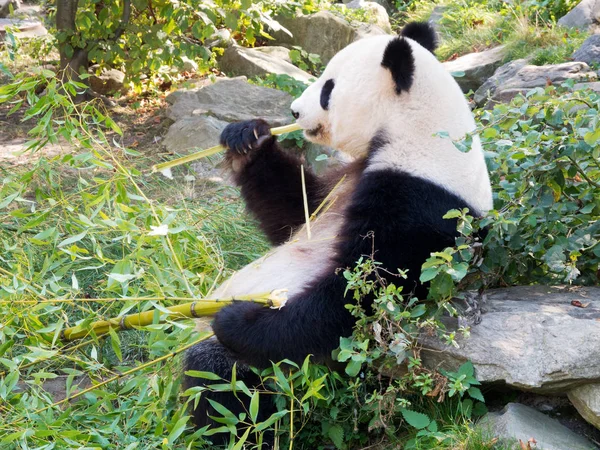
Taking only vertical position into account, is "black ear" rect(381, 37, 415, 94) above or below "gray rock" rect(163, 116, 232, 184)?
above

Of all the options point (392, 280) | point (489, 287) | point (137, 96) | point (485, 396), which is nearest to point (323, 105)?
point (392, 280)

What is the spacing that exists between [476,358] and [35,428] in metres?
1.70

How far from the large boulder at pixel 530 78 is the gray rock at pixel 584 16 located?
1.80 metres

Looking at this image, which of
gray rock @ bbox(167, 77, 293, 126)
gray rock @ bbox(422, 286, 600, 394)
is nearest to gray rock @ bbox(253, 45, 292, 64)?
gray rock @ bbox(167, 77, 293, 126)

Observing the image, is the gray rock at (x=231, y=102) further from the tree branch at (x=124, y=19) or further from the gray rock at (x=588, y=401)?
the gray rock at (x=588, y=401)

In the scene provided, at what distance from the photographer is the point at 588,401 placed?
2756 millimetres

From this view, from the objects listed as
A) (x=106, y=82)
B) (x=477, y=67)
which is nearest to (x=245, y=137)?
(x=106, y=82)

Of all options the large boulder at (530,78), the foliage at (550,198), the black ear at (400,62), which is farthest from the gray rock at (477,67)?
the black ear at (400,62)

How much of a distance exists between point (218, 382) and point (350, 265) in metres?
0.76

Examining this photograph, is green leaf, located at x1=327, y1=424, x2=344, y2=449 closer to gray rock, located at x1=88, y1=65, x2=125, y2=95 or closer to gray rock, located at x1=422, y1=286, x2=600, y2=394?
gray rock, located at x1=422, y1=286, x2=600, y2=394

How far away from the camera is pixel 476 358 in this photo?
9.43 ft

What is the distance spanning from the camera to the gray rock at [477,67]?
8562 millimetres

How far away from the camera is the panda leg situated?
121 inches

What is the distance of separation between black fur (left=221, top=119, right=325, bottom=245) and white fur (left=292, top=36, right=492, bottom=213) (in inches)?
21.7
